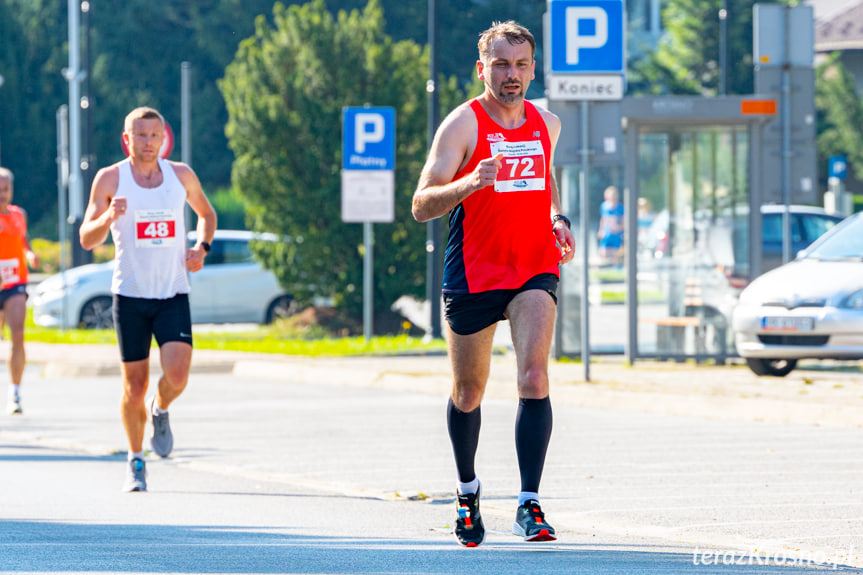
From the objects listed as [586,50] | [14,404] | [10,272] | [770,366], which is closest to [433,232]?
[770,366]

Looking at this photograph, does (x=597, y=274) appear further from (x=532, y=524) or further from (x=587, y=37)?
(x=532, y=524)

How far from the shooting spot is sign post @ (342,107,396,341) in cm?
1822

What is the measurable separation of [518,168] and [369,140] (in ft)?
39.4

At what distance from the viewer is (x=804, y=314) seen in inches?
557

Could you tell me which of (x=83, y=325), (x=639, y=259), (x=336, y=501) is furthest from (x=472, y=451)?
(x=83, y=325)

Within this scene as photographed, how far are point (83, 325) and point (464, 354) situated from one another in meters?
17.8

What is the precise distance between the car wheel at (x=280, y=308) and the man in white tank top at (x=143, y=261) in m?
14.9

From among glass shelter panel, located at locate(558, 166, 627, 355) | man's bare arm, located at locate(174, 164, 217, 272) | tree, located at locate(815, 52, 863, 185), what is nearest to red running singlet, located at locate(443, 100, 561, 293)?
man's bare arm, located at locate(174, 164, 217, 272)

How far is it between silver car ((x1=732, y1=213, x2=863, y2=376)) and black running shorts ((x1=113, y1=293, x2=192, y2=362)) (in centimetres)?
691

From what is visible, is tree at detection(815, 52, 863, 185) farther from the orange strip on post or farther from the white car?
the orange strip on post

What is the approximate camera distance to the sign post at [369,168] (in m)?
18.2

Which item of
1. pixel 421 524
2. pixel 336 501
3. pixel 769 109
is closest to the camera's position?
pixel 421 524

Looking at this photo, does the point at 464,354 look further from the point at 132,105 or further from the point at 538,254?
the point at 132,105

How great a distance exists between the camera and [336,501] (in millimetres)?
8352
